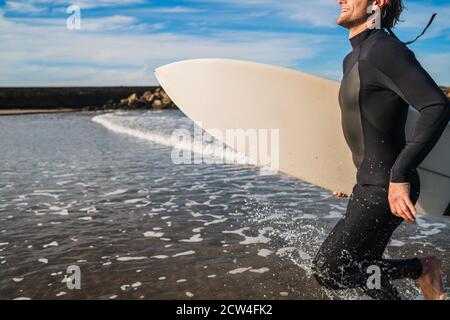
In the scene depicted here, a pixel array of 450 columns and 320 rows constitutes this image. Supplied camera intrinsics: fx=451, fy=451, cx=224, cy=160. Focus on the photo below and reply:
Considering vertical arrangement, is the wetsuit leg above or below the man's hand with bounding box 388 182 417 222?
below

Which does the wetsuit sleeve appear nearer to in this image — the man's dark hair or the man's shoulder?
the man's shoulder

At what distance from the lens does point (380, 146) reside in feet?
7.06

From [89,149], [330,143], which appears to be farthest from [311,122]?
[89,149]

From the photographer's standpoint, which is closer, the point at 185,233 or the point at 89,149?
the point at 185,233

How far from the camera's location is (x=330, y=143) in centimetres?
339

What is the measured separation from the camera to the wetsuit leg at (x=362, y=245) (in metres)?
2.14

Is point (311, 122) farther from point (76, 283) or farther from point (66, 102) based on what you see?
point (66, 102)

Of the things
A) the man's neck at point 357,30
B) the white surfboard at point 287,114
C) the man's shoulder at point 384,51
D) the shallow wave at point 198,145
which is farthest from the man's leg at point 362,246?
the shallow wave at point 198,145

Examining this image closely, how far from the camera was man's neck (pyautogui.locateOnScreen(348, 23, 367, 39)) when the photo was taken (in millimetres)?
2238

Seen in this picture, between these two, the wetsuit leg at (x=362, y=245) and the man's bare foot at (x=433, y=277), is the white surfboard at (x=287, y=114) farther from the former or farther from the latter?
the wetsuit leg at (x=362, y=245)

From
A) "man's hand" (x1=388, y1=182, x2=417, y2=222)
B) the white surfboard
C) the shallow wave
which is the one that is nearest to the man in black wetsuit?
"man's hand" (x1=388, y1=182, x2=417, y2=222)

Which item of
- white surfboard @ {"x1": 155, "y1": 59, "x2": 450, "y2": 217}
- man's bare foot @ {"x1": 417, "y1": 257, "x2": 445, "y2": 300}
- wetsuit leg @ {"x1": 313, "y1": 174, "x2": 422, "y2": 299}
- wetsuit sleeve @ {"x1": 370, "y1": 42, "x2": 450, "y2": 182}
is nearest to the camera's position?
wetsuit sleeve @ {"x1": 370, "y1": 42, "x2": 450, "y2": 182}

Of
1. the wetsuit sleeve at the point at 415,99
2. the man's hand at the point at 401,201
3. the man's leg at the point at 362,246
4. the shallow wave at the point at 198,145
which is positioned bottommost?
the shallow wave at the point at 198,145
